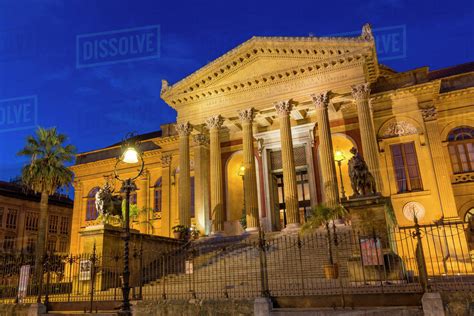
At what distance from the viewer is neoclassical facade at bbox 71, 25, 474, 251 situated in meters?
23.2

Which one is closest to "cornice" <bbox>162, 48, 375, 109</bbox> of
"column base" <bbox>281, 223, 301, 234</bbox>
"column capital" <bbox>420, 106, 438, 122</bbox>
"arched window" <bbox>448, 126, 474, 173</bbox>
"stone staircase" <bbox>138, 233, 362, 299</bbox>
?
"column capital" <bbox>420, 106, 438, 122</bbox>

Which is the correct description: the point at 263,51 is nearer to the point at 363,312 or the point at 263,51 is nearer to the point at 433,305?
the point at 363,312

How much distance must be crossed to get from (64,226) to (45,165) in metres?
26.1

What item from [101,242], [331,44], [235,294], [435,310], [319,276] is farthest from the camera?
[331,44]

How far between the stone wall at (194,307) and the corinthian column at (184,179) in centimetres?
1364

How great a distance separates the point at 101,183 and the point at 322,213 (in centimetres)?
2662

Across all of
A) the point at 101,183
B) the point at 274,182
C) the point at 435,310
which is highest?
the point at 101,183

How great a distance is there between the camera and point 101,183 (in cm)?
3819

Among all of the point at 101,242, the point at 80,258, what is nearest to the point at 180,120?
the point at 101,242

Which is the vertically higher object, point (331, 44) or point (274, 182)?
point (331, 44)

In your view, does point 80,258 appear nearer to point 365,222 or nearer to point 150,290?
point 150,290

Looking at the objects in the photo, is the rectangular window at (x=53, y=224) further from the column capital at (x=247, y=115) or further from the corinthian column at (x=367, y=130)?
the corinthian column at (x=367, y=130)

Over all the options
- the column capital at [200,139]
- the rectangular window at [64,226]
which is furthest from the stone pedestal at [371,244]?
the rectangular window at [64,226]

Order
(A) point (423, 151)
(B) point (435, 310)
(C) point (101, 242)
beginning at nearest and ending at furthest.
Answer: (B) point (435, 310) < (C) point (101, 242) < (A) point (423, 151)
